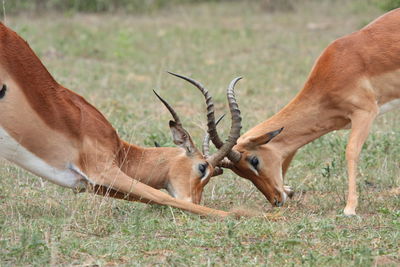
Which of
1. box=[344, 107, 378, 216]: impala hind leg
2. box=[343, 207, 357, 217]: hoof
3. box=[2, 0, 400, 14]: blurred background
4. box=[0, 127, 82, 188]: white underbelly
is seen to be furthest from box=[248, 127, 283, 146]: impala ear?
A: box=[2, 0, 400, 14]: blurred background

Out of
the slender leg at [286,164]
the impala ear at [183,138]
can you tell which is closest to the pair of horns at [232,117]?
the impala ear at [183,138]

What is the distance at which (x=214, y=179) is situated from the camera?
6.96 metres

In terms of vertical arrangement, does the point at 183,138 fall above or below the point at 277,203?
above

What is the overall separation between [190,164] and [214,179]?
1.07 meters

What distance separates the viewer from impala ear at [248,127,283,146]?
249 inches

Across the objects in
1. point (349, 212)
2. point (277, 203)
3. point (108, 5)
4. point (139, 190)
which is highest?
point (139, 190)

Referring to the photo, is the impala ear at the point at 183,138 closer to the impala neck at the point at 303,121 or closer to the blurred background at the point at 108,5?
the impala neck at the point at 303,121

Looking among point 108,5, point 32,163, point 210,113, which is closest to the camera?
point 32,163

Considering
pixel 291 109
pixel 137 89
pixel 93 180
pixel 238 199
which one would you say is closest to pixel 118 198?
pixel 93 180

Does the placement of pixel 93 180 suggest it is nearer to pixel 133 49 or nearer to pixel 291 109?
pixel 291 109

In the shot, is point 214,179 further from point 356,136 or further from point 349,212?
point 349,212

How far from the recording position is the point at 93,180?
18.2 ft

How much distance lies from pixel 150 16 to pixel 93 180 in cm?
981

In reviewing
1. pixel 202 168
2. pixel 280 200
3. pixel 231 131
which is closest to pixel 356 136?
pixel 280 200
